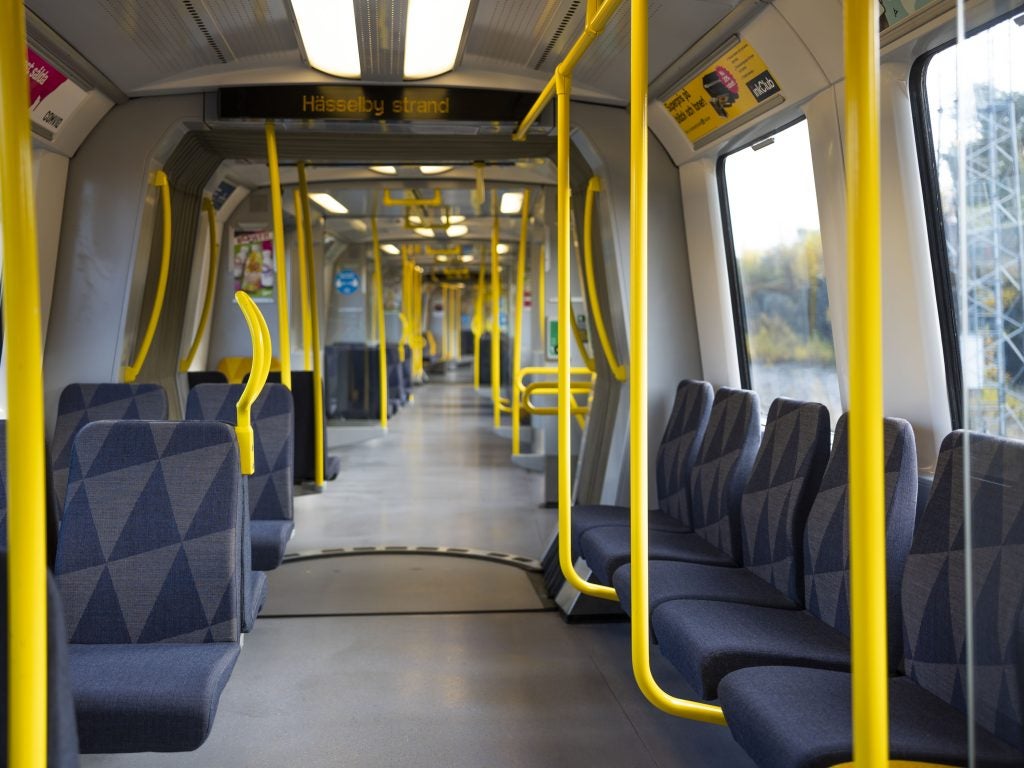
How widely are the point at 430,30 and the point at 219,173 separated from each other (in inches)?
84.6

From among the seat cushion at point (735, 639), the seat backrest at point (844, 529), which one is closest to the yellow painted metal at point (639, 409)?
the seat cushion at point (735, 639)

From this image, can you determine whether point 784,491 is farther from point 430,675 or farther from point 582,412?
point 582,412

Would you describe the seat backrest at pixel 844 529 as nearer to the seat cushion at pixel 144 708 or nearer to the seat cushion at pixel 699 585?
the seat cushion at pixel 699 585

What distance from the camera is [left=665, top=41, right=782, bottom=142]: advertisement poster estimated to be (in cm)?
358

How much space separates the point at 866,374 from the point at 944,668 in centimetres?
119

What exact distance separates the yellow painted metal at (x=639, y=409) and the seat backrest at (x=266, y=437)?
7.22ft

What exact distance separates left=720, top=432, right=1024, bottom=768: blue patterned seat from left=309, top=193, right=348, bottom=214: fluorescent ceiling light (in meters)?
5.80

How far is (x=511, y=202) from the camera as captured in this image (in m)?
8.42

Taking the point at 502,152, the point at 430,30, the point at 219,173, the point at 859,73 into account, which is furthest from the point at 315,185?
the point at 859,73

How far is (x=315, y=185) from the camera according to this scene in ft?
22.9

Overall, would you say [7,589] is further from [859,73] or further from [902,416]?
[902,416]

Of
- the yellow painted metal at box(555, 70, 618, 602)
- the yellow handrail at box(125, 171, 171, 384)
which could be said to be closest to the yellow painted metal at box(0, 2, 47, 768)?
the yellow painted metal at box(555, 70, 618, 602)

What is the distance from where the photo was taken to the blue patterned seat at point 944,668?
1344 mm

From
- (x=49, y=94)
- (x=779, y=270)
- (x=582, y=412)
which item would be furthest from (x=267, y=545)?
(x=582, y=412)
